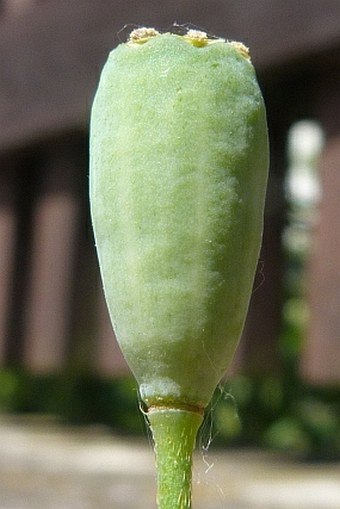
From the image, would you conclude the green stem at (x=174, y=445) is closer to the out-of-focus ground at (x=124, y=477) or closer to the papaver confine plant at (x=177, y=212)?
the papaver confine plant at (x=177, y=212)

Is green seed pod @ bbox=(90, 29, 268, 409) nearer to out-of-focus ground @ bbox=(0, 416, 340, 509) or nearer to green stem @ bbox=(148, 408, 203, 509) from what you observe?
green stem @ bbox=(148, 408, 203, 509)

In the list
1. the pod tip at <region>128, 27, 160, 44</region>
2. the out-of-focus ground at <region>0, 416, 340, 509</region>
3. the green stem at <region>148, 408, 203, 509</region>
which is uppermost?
the pod tip at <region>128, 27, 160, 44</region>

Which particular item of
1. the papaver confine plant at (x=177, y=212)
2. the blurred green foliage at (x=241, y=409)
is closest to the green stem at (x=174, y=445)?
the papaver confine plant at (x=177, y=212)

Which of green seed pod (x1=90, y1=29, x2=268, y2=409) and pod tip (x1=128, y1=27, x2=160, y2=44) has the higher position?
pod tip (x1=128, y1=27, x2=160, y2=44)

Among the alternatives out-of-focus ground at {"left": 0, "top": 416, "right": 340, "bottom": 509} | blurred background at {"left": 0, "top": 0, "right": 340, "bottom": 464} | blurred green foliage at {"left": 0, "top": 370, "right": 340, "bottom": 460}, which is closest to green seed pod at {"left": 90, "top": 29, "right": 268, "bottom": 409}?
out-of-focus ground at {"left": 0, "top": 416, "right": 340, "bottom": 509}

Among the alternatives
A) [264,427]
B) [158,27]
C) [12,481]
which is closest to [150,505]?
[12,481]

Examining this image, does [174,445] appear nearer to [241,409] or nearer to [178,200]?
[178,200]

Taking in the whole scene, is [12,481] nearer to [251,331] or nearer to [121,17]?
[251,331]
